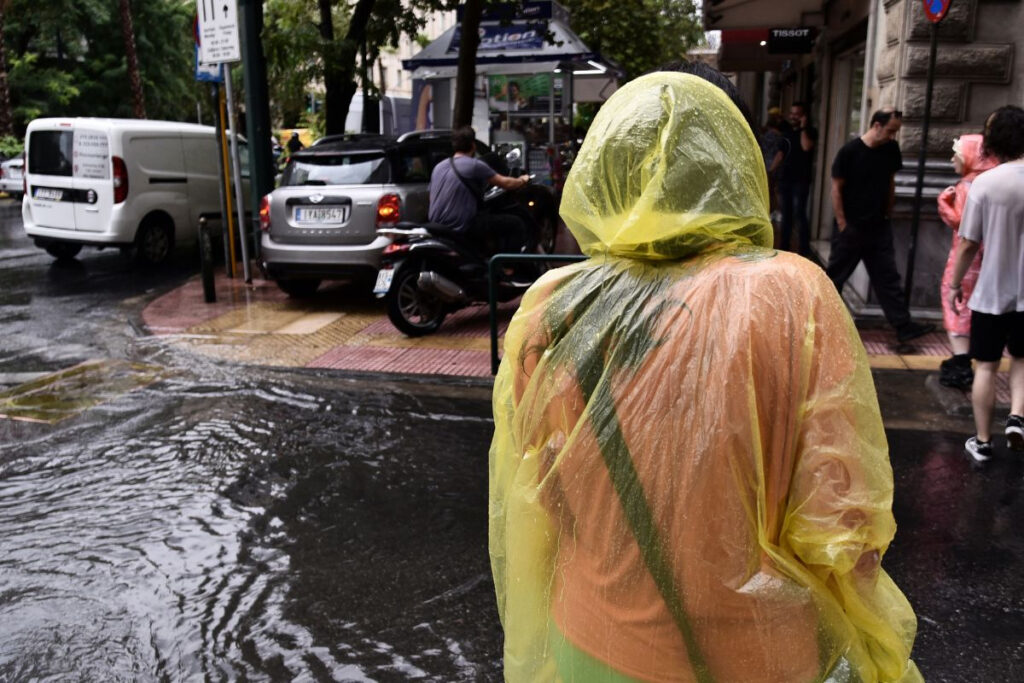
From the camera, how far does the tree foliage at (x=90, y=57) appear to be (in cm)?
3044

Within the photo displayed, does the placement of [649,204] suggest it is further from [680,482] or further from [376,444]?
[376,444]

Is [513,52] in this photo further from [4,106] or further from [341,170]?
[4,106]

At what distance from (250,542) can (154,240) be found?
30.3 ft

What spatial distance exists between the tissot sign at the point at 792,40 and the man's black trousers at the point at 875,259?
791 cm

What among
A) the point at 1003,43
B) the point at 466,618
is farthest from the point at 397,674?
the point at 1003,43

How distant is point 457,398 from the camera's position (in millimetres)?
6520

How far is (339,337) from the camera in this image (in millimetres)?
8305

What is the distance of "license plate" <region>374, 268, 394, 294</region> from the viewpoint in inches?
312

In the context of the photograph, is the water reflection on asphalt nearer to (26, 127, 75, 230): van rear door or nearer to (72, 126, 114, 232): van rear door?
(72, 126, 114, 232): van rear door

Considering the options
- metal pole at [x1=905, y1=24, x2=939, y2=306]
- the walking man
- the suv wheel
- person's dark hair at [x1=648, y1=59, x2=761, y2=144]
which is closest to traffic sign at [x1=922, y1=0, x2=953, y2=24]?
metal pole at [x1=905, y1=24, x2=939, y2=306]

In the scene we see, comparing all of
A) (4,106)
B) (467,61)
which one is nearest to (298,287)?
(467,61)

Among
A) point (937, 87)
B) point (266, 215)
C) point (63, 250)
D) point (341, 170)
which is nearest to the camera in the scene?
point (937, 87)

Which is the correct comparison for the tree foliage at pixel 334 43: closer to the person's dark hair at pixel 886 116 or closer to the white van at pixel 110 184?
the white van at pixel 110 184

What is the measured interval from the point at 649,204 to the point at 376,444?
4227 mm
